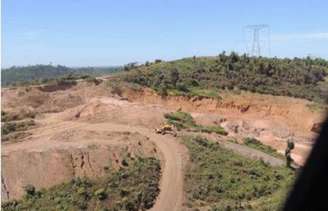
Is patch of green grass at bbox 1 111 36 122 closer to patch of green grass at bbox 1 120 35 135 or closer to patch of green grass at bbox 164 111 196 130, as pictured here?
patch of green grass at bbox 1 120 35 135

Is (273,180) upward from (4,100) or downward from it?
downward

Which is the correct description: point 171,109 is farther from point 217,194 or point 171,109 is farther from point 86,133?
point 217,194

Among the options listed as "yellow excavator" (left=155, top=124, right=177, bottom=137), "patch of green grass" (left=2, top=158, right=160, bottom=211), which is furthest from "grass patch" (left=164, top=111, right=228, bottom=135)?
"patch of green grass" (left=2, top=158, right=160, bottom=211)

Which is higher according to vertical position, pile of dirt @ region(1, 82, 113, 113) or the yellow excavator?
pile of dirt @ region(1, 82, 113, 113)

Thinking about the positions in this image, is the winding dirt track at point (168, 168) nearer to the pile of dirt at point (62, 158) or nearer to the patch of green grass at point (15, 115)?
the pile of dirt at point (62, 158)

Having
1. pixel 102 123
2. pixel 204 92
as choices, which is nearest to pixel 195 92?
pixel 204 92

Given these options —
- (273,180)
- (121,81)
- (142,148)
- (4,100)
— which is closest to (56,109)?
(4,100)

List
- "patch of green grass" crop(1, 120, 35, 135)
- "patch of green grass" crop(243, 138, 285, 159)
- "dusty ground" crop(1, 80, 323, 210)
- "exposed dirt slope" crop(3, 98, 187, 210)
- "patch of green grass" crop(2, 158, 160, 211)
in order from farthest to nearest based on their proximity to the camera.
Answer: "patch of green grass" crop(1, 120, 35, 135), "patch of green grass" crop(243, 138, 285, 159), "dusty ground" crop(1, 80, 323, 210), "exposed dirt slope" crop(3, 98, 187, 210), "patch of green grass" crop(2, 158, 160, 211)
